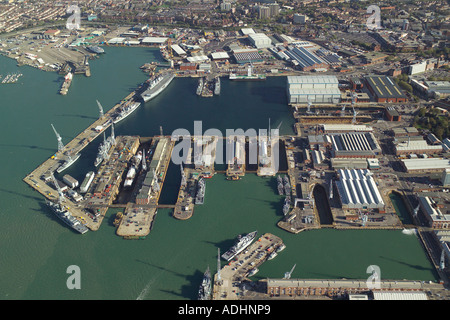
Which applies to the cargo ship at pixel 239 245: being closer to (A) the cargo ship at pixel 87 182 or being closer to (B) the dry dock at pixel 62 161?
(B) the dry dock at pixel 62 161

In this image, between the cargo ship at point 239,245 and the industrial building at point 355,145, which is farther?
the industrial building at point 355,145

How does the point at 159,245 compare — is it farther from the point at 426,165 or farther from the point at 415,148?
the point at 415,148

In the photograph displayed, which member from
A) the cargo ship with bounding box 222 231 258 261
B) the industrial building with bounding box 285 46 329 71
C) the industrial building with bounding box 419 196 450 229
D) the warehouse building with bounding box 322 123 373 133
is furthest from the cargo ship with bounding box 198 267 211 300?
the industrial building with bounding box 285 46 329 71

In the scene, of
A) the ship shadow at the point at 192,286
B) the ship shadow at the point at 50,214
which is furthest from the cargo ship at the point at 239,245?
the ship shadow at the point at 50,214

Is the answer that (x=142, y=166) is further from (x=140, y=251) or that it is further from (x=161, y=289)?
(x=161, y=289)

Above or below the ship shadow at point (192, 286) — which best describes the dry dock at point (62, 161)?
above

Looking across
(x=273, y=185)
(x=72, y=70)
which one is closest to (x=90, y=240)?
(x=273, y=185)
